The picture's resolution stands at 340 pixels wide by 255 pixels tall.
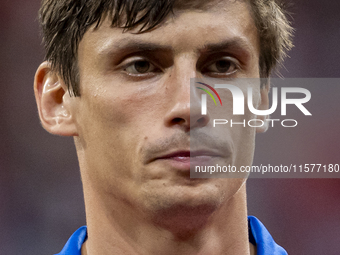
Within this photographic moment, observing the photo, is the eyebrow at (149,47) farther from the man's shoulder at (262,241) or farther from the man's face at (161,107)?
the man's shoulder at (262,241)

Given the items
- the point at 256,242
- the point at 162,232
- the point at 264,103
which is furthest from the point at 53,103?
the point at 256,242

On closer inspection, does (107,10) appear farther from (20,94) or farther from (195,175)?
(20,94)

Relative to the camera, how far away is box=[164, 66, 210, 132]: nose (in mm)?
1693

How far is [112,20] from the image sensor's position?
1.83m

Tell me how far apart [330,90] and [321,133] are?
29 centimetres

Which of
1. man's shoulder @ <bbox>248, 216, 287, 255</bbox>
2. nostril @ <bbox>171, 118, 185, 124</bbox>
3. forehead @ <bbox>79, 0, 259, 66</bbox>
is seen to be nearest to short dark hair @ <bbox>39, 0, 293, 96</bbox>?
forehead @ <bbox>79, 0, 259, 66</bbox>

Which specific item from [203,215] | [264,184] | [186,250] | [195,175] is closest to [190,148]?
[195,175]

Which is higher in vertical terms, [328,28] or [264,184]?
[328,28]

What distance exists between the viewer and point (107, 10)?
1.83 metres

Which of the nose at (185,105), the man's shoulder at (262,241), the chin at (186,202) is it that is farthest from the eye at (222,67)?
the man's shoulder at (262,241)

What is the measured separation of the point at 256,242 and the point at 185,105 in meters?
0.86

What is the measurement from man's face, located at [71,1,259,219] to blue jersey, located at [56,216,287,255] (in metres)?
0.46

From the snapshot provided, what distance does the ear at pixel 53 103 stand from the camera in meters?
2.06

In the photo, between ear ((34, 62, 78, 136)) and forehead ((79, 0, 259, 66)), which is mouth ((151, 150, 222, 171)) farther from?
ear ((34, 62, 78, 136))
